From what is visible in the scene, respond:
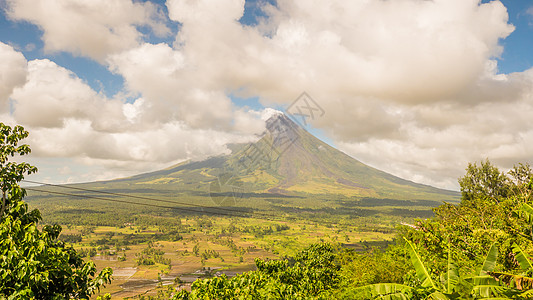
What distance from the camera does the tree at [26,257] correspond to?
455cm

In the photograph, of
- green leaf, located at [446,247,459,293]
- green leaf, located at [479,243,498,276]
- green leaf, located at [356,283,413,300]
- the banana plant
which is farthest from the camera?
green leaf, located at [479,243,498,276]

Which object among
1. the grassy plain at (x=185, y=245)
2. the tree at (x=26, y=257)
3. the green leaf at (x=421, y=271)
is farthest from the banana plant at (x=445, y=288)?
the grassy plain at (x=185, y=245)

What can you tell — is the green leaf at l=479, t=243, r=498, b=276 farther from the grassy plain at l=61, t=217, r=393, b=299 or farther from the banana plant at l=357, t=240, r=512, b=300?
the grassy plain at l=61, t=217, r=393, b=299

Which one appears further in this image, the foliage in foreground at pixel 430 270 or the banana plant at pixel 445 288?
the foliage in foreground at pixel 430 270

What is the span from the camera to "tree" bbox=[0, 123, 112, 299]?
455 centimetres

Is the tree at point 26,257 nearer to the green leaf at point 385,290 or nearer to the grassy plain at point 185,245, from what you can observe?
the green leaf at point 385,290

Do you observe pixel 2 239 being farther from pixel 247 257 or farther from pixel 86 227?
pixel 86 227

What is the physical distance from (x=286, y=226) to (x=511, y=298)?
16412 cm

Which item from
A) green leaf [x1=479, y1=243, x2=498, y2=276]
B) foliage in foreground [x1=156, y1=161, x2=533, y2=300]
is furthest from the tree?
green leaf [x1=479, y1=243, x2=498, y2=276]

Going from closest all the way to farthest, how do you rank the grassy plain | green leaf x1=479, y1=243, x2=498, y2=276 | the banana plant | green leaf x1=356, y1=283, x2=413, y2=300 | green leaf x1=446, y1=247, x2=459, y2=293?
the banana plant < green leaf x1=356, y1=283, x2=413, y2=300 < green leaf x1=446, y1=247, x2=459, y2=293 < green leaf x1=479, y1=243, x2=498, y2=276 < the grassy plain

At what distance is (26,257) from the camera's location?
185 inches

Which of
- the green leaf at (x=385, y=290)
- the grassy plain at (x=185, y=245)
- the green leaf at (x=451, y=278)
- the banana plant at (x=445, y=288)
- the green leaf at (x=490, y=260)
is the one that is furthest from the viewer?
the grassy plain at (x=185, y=245)

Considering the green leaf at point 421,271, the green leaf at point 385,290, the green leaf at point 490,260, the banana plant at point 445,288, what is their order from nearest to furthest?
the banana plant at point 445,288 < the green leaf at point 385,290 < the green leaf at point 421,271 < the green leaf at point 490,260

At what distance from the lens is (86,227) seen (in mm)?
150250
